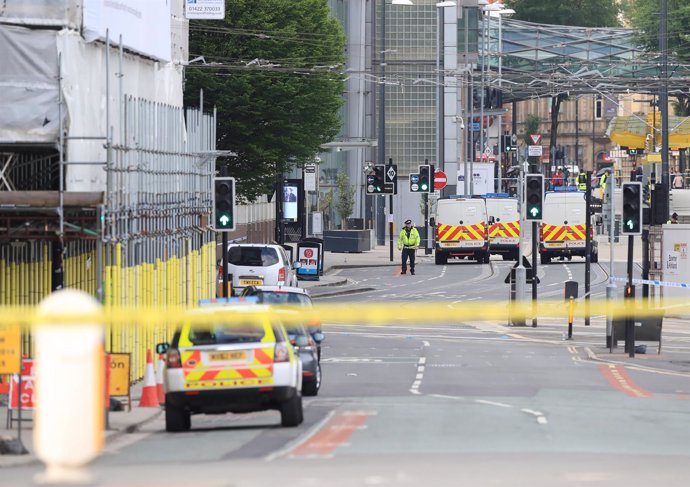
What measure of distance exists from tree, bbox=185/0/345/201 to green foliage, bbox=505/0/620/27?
9966cm

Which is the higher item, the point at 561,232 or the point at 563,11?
the point at 563,11

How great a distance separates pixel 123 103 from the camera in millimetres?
24500

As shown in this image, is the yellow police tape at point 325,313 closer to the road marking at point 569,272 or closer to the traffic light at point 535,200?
the traffic light at point 535,200

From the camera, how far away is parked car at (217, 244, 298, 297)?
3872cm

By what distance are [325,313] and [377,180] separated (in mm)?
59133

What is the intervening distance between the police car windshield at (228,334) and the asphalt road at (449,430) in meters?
1.04

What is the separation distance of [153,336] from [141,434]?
8.35 metres

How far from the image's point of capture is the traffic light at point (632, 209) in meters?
31.8

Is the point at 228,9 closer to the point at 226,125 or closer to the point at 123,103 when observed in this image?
the point at 226,125

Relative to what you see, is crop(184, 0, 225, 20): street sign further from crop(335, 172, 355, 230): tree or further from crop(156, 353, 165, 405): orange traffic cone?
crop(335, 172, 355, 230): tree

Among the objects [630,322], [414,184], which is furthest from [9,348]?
[414,184]

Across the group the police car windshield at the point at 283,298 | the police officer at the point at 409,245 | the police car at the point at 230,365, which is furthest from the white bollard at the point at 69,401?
the police officer at the point at 409,245

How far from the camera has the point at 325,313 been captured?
922 cm

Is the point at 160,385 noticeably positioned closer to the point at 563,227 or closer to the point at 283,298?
the point at 283,298
